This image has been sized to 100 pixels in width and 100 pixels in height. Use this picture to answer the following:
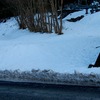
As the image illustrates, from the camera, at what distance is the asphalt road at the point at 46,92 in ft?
26.3

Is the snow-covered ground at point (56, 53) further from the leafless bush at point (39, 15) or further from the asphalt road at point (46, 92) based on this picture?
the asphalt road at point (46, 92)

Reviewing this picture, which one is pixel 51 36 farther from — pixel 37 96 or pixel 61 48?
pixel 37 96

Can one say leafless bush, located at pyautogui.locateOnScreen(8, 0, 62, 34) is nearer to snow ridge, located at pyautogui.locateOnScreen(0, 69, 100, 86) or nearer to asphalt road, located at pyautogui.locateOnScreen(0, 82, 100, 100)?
snow ridge, located at pyautogui.locateOnScreen(0, 69, 100, 86)

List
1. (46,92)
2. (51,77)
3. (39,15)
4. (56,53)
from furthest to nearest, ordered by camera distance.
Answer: (39,15)
(56,53)
(51,77)
(46,92)

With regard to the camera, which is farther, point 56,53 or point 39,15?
point 39,15

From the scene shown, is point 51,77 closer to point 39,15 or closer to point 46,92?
point 46,92

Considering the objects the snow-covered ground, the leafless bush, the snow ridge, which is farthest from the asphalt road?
the leafless bush

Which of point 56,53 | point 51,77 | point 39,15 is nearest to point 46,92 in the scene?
point 51,77

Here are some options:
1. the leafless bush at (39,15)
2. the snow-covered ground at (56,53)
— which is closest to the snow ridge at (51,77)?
the snow-covered ground at (56,53)

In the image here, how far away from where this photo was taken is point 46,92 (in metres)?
8.54

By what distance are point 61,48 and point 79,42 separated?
50.5 inches

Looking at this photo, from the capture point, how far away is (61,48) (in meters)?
14.3

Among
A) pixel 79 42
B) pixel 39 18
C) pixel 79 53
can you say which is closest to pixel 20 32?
pixel 39 18

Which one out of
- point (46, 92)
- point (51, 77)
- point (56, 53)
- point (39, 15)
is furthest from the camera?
point (39, 15)
